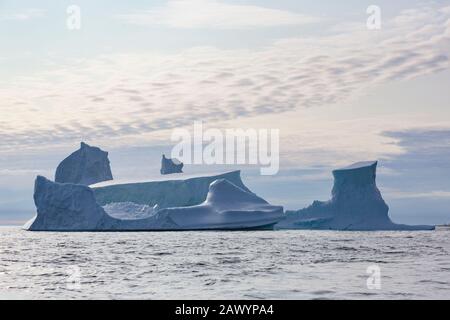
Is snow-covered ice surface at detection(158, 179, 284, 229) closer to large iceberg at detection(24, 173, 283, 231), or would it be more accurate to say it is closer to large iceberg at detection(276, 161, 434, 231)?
large iceberg at detection(24, 173, 283, 231)

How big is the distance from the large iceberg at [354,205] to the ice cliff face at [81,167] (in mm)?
19179

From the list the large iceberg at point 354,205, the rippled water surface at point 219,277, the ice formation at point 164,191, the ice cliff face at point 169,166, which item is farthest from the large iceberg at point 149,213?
the rippled water surface at point 219,277

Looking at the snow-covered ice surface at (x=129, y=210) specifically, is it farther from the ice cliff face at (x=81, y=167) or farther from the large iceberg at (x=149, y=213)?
the ice cliff face at (x=81, y=167)

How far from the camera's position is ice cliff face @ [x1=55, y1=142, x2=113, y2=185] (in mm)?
58375

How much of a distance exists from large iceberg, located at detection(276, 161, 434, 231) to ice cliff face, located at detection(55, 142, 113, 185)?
1918cm

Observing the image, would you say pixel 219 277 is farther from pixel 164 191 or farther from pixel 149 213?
pixel 164 191

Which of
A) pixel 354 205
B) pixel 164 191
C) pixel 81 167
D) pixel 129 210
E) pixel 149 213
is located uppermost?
pixel 81 167

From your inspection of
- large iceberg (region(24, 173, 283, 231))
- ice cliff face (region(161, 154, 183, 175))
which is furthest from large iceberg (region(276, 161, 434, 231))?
ice cliff face (region(161, 154, 183, 175))

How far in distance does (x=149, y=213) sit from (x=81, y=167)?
11.5 meters

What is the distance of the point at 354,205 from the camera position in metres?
51.5

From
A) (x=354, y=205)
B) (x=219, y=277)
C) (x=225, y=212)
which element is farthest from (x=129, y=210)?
(x=219, y=277)

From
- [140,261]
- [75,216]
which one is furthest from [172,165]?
[140,261]
